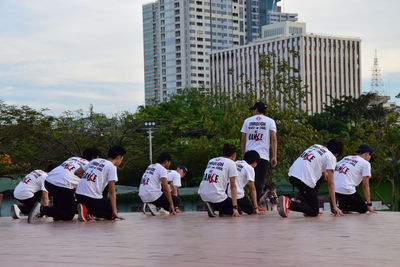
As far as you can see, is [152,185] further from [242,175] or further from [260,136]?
[260,136]

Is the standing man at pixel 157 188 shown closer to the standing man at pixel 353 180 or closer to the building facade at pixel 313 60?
the standing man at pixel 353 180

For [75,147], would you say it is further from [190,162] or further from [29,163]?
[190,162]

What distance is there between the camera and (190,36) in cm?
17700

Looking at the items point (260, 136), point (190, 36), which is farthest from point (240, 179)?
point (190, 36)

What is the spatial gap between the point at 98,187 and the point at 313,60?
472 ft

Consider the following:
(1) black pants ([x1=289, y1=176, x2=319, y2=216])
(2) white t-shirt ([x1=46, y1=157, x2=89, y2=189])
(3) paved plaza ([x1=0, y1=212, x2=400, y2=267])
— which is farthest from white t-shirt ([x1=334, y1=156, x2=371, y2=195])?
(2) white t-shirt ([x1=46, y1=157, x2=89, y2=189])

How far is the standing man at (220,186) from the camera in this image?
42.8 ft

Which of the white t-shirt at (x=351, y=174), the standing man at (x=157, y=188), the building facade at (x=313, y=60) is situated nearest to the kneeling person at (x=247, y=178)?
the white t-shirt at (x=351, y=174)

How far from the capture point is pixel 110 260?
5.58 metres

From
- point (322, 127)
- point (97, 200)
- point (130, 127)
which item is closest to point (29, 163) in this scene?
point (130, 127)

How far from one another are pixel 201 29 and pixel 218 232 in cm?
17180

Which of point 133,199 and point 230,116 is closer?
point 230,116

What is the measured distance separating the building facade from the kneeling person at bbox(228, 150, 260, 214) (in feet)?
444

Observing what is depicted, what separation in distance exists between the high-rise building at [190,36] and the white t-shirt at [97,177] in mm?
161623
